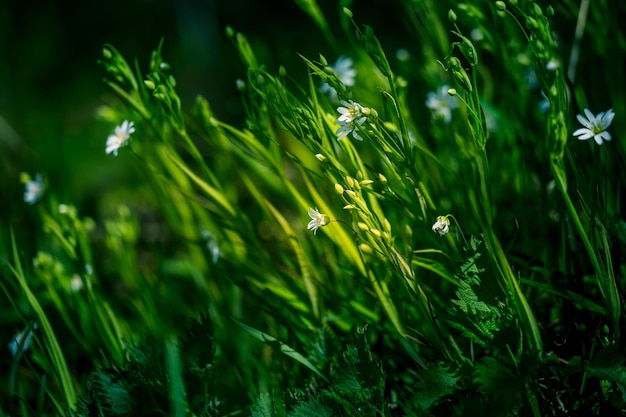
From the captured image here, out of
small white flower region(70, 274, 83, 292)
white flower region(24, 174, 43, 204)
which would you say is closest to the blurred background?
white flower region(24, 174, 43, 204)

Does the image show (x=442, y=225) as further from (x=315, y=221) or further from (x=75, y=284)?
(x=75, y=284)

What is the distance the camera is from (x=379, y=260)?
1.08m

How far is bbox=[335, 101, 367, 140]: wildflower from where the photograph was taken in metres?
0.98

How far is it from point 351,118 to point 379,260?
0.80 ft

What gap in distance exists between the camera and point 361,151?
166 centimetres

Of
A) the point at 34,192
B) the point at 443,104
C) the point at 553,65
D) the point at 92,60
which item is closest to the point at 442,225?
the point at 553,65

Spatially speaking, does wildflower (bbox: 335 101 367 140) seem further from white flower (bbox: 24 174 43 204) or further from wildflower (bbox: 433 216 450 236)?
white flower (bbox: 24 174 43 204)

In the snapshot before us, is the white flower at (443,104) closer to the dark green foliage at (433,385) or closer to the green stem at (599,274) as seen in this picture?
the green stem at (599,274)

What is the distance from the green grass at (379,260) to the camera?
97 centimetres

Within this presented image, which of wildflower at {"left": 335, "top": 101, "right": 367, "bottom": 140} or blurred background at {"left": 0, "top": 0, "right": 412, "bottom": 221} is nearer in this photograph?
wildflower at {"left": 335, "top": 101, "right": 367, "bottom": 140}

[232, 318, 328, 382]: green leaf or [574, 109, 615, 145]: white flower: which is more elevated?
[574, 109, 615, 145]: white flower

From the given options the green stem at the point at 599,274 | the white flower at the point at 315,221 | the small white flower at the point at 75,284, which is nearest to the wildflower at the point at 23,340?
the small white flower at the point at 75,284

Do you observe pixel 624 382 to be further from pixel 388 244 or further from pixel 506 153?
pixel 506 153

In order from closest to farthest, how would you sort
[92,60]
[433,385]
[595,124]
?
[433,385] < [595,124] < [92,60]
